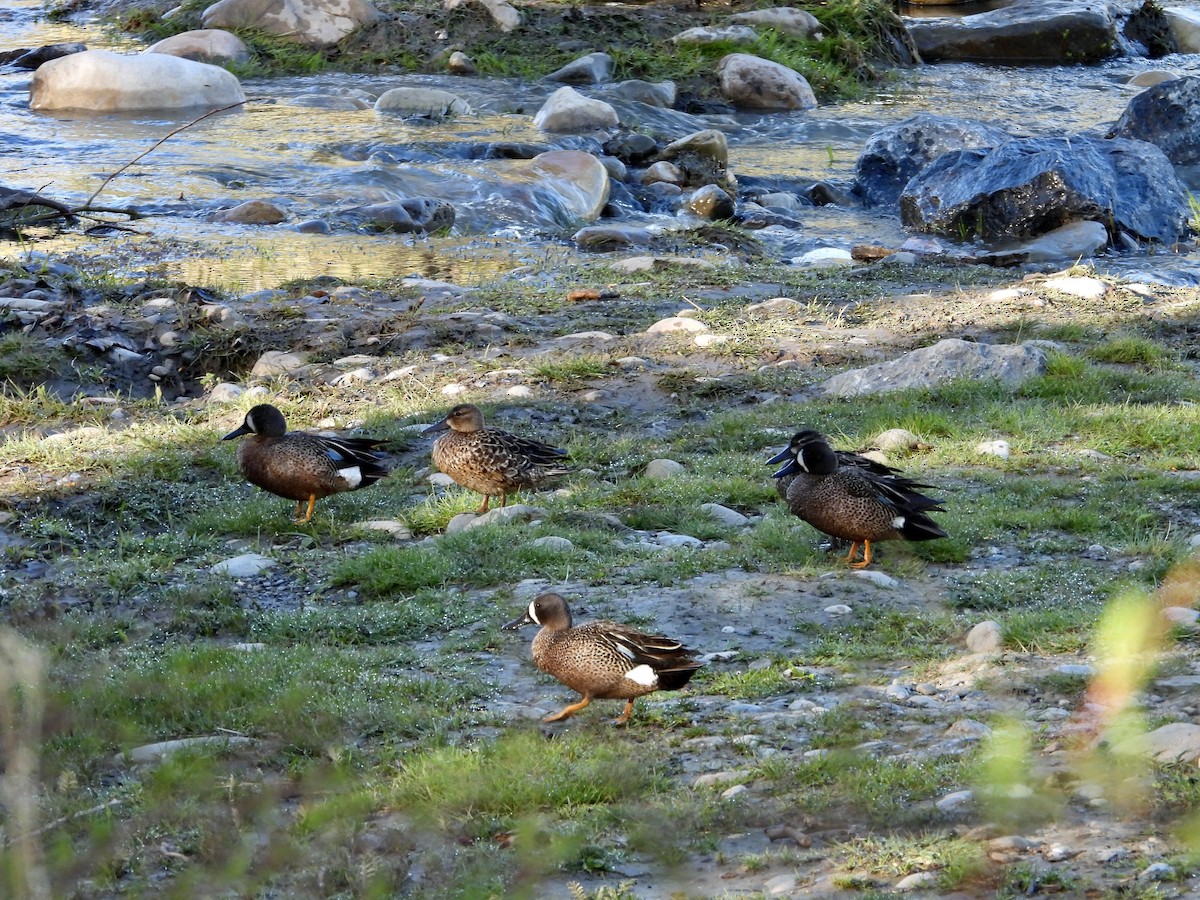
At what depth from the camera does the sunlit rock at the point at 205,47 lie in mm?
23250

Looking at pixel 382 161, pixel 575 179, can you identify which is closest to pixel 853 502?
pixel 575 179

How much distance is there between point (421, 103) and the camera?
21.1 metres

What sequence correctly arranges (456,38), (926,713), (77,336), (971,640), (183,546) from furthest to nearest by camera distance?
(456,38) → (77,336) → (183,546) → (971,640) → (926,713)

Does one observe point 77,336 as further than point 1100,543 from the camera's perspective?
Yes

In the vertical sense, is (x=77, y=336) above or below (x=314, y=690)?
below

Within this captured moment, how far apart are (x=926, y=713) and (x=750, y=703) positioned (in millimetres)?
636

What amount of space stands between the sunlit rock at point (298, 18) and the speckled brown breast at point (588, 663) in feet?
69.5

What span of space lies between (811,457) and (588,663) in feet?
7.04

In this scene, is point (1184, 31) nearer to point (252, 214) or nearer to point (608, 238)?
point (608, 238)

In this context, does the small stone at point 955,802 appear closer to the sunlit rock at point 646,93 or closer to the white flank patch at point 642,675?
the white flank patch at point 642,675

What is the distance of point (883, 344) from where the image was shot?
425 inches

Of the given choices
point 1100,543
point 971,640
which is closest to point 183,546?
point 971,640

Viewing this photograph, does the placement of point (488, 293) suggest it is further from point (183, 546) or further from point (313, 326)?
point (183, 546)

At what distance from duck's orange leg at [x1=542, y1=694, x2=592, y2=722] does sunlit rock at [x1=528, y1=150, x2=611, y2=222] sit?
39.0 ft
